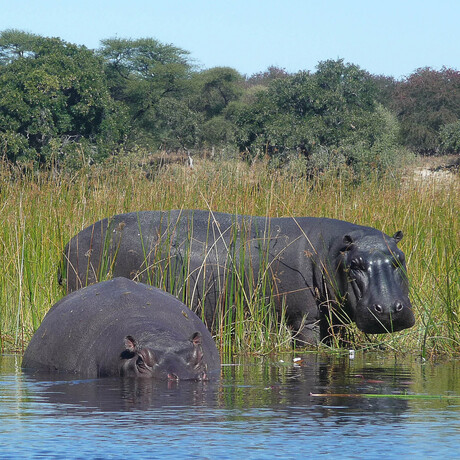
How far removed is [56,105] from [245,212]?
85.1ft

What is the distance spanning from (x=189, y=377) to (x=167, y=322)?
688mm

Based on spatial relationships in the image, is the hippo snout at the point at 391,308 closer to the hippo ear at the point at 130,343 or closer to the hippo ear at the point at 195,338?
the hippo ear at the point at 195,338

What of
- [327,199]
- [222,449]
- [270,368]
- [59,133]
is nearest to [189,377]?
[270,368]

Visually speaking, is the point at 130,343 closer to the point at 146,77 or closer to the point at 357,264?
the point at 357,264

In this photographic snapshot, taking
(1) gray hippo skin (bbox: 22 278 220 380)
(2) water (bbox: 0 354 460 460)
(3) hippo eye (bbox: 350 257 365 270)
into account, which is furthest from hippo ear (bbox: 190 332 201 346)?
(3) hippo eye (bbox: 350 257 365 270)

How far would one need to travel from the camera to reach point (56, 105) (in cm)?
3312

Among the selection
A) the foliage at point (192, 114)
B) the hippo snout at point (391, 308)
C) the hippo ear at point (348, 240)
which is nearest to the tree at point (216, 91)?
the foliage at point (192, 114)

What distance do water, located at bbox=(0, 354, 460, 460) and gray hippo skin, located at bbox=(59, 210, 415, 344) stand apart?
4.40 feet

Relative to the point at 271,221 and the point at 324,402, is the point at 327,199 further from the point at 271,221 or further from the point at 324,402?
the point at 324,402

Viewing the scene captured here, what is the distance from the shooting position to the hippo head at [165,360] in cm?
459


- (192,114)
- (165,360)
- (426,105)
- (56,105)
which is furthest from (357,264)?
(426,105)

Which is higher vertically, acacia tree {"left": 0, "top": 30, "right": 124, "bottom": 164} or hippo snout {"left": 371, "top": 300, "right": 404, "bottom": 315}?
acacia tree {"left": 0, "top": 30, "right": 124, "bottom": 164}

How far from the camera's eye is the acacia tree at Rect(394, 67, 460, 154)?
42.2m

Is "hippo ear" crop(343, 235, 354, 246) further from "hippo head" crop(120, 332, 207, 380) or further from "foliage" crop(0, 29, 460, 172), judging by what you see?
"foliage" crop(0, 29, 460, 172)
